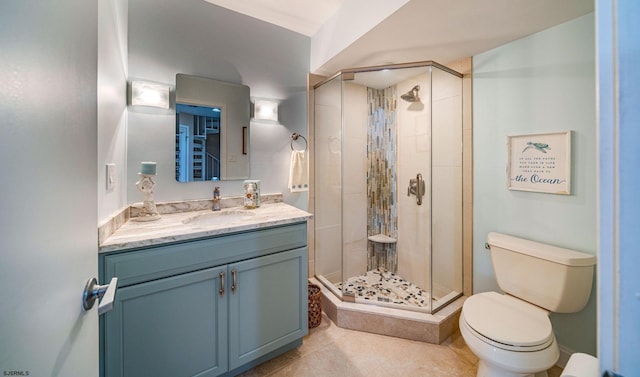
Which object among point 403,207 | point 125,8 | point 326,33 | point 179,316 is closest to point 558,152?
point 403,207

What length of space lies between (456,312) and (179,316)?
191 centimetres

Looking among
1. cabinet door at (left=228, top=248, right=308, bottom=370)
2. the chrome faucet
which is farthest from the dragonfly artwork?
the chrome faucet

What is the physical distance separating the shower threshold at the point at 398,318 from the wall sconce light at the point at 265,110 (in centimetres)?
165

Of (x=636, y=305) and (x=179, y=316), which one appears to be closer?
(x=636, y=305)

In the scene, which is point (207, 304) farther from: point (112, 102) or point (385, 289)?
point (385, 289)

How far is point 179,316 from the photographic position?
121cm

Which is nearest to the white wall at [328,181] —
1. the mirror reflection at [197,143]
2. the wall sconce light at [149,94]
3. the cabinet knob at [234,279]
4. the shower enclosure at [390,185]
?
the shower enclosure at [390,185]

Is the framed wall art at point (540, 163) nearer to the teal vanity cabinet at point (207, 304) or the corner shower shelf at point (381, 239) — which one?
the corner shower shelf at point (381, 239)

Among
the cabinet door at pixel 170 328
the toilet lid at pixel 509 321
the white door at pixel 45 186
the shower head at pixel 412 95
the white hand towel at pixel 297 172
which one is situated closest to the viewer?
the white door at pixel 45 186

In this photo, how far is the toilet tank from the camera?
135 centimetres

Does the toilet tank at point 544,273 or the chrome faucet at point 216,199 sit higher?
the chrome faucet at point 216,199

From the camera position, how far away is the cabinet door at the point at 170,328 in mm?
1068

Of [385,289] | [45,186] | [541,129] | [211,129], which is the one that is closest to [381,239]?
[385,289]

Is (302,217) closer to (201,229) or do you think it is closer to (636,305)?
(201,229)
